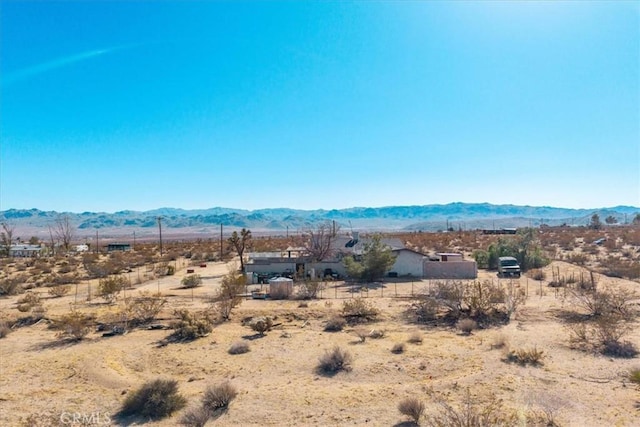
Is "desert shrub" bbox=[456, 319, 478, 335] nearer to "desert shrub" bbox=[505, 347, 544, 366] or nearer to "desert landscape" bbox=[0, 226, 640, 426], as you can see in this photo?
"desert landscape" bbox=[0, 226, 640, 426]

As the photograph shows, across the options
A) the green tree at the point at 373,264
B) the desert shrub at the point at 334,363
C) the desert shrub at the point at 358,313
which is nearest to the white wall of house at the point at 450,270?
the green tree at the point at 373,264

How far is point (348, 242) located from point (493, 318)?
29724mm

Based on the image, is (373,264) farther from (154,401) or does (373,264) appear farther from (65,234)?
(65,234)

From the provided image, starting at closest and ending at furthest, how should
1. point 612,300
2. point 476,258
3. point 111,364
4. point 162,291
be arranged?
1. point 111,364
2. point 612,300
3. point 162,291
4. point 476,258

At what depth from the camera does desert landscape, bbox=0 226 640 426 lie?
11727mm

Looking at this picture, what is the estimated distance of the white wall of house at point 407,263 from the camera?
36.5 metres

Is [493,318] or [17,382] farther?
[493,318]

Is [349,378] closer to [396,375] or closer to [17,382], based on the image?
[396,375]

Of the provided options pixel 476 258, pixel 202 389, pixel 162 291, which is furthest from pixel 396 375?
pixel 476 258

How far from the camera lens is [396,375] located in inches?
560

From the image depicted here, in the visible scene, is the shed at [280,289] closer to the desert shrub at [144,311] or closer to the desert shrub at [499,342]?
the desert shrub at [144,311]

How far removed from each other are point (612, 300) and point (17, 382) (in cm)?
2499

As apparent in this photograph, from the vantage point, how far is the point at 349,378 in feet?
46.4

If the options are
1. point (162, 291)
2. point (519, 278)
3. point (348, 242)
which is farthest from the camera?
point (348, 242)
